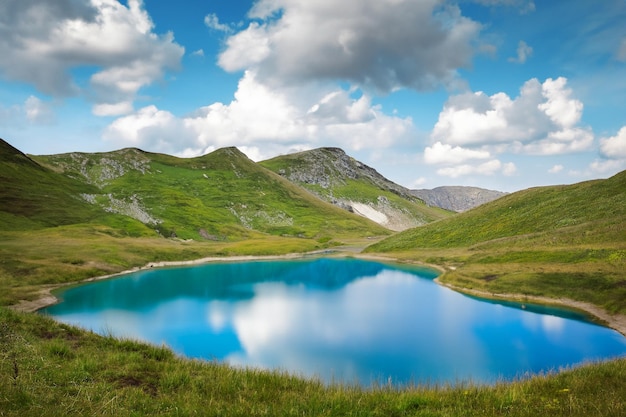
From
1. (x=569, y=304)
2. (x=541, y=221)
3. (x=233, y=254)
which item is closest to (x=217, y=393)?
(x=569, y=304)

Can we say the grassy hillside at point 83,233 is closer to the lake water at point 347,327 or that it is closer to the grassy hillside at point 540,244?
the lake water at point 347,327

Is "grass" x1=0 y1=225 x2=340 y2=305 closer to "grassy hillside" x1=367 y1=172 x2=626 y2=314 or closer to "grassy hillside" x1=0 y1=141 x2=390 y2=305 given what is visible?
"grassy hillside" x1=0 y1=141 x2=390 y2=305

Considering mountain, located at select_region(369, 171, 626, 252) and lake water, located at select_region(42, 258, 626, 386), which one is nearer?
lake water, located at select_region(42, 258, 626, 386)

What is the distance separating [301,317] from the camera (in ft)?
167

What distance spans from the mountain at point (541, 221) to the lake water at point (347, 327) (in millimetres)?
32010

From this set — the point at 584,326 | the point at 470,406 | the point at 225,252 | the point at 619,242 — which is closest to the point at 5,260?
the point at 225,252

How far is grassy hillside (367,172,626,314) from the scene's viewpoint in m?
54.5

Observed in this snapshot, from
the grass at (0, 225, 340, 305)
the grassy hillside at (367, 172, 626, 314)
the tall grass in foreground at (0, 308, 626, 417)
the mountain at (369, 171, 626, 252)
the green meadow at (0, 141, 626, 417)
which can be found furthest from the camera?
the mountain at (369, 171, 626, 252)

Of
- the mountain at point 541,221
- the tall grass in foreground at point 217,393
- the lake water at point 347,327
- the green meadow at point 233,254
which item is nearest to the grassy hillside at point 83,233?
the green meadow at point 233,254

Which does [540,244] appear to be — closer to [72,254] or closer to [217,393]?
[217,393]

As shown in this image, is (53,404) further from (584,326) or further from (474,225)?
(474,225)

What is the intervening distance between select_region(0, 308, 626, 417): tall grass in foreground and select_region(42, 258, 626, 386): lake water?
683cm

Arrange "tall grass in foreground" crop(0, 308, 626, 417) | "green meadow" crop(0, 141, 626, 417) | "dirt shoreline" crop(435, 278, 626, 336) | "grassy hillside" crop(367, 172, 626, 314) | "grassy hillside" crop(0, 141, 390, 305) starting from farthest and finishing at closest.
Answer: "grassy hillside" crop(0, 141, 390, 305) < "grassy hillside" crop(367, 172, 626, 314) < "dirt shoreline" crop(435, 278, 626, 336) < "green meadow" crop(0, 141, 626, 417) < "tall grass in foreground" crop(0, 308, 626, 417)

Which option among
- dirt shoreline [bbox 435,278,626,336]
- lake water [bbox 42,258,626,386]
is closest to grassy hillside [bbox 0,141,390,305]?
lake water [bbox 42,258,626,386]
